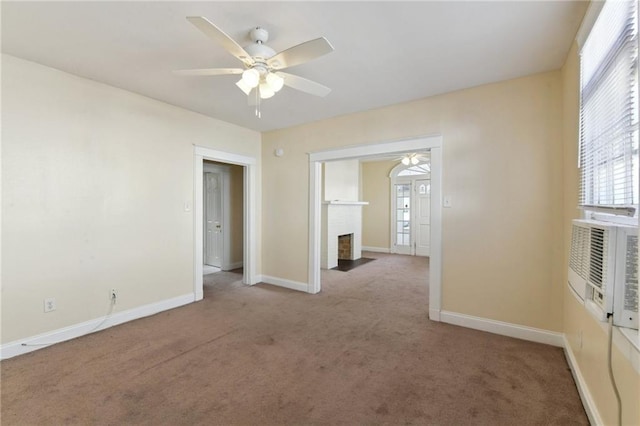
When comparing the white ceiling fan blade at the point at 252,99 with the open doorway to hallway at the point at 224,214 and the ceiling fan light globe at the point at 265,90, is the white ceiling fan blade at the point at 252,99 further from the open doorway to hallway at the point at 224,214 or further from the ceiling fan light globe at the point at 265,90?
the open doorway to hallway at the point at 224,214

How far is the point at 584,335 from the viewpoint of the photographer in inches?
75.2

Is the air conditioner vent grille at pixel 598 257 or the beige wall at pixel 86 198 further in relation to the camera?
the beige wall at pixel 86 198

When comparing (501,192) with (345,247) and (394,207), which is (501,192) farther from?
(394,207)

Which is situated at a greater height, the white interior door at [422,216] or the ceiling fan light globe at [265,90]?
the ceiling fan light globe at [265,90]

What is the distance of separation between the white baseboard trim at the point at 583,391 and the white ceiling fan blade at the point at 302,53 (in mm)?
2634

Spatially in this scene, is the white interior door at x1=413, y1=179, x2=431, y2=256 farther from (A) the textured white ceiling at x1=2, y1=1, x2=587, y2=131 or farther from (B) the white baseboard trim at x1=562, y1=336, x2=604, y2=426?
(B) the white baseboard trim at x1=562, y1=336, x2=604, y2=426

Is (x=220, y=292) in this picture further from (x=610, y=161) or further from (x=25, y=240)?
(x=610, y=161)

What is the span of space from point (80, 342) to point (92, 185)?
60.7 inches

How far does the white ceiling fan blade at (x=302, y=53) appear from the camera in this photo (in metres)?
1.69

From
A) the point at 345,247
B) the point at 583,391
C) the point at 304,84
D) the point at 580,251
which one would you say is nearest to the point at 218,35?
the point at 304,84

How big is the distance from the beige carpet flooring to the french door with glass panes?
4.57 metres

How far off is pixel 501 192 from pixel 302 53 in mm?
2358

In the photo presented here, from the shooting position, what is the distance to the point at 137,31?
2074mm

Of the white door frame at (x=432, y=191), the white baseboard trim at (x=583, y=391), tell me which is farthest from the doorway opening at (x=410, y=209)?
the white baseboard trim at (x=583, y=391)
